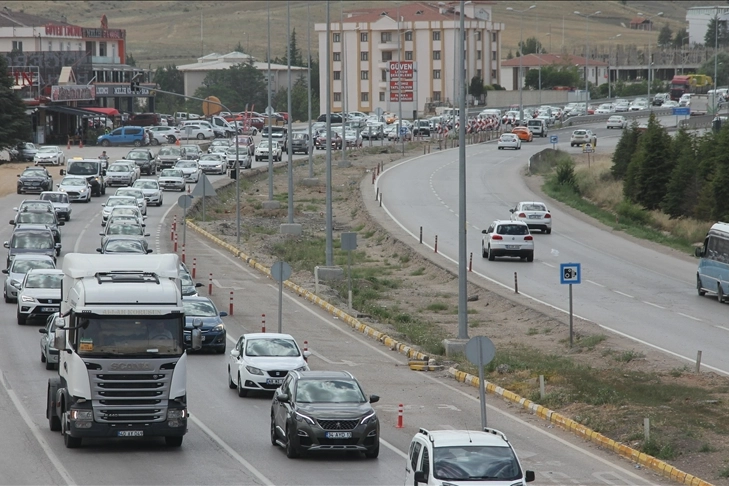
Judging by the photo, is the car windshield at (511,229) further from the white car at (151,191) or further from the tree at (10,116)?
the tree at (10,116)

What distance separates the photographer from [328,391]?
20438 millimetres

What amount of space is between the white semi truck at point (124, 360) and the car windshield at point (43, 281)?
14.5 meters

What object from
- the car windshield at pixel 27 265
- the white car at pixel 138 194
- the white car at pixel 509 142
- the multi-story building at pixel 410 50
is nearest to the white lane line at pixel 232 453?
the car windshield at pixel 27 265

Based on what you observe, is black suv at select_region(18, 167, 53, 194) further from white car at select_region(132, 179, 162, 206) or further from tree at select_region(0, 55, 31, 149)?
tree at select_region(0, 55, 31, 149)

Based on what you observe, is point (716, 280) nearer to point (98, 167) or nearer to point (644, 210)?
point (644, 210)

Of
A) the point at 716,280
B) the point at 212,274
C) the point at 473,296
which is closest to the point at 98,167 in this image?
the point at 212,274

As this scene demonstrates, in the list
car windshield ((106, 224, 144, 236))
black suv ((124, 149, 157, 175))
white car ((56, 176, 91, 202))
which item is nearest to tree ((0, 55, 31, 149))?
black suv ((124, 149, 157, 175))

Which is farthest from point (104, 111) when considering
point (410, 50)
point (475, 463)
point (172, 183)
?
point (475, 463)

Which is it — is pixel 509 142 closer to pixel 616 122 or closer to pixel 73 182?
pixel 616 122

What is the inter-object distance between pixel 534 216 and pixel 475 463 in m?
41.5

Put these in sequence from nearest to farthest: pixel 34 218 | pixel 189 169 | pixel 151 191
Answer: pixel 34 218 < pixel 151 191 < pixel 189 169

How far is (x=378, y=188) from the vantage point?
244 ft

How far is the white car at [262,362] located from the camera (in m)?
25.5

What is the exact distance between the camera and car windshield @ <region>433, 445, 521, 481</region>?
15.0m
